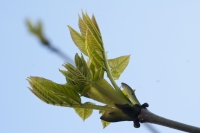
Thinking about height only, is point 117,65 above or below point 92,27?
below

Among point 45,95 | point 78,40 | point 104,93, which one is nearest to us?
point 104,93

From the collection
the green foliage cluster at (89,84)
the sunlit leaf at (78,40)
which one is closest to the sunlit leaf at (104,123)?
the green foliage cluster at (89,84)

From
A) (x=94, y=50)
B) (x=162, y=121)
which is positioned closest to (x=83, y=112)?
(x=94, y=50)

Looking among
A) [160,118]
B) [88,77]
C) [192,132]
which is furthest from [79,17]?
[192,132]

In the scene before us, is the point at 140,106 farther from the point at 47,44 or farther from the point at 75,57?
the point at 47,44

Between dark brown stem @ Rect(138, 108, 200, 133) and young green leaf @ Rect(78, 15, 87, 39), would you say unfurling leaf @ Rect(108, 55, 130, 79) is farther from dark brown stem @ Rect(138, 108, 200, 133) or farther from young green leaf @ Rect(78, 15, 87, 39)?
dark brown stem @ Rect(138, 108, 200, 133)

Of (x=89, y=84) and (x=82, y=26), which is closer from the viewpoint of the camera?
(x=89, y=84)

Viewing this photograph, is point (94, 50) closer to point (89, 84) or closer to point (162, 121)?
point (89, 84)

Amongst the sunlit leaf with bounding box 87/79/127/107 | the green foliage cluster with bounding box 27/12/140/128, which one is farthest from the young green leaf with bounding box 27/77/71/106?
the sunlit leaf with bounding box 87/79/127/107
